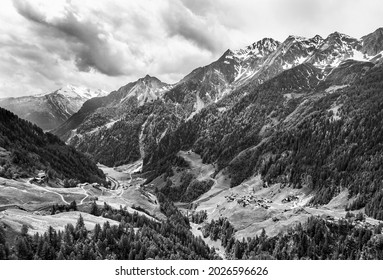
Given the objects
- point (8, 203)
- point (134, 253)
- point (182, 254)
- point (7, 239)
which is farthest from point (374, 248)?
point (8, 203)

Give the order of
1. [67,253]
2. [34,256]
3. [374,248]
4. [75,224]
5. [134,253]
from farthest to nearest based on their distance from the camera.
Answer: [374,248] → [75,224] → [134,253] → [67,253] → [34,256]

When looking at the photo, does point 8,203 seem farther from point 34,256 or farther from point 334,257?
point 334,257

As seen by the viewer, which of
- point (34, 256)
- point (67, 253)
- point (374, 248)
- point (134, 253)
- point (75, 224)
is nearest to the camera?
point (34, 256)

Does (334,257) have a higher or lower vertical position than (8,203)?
lower
